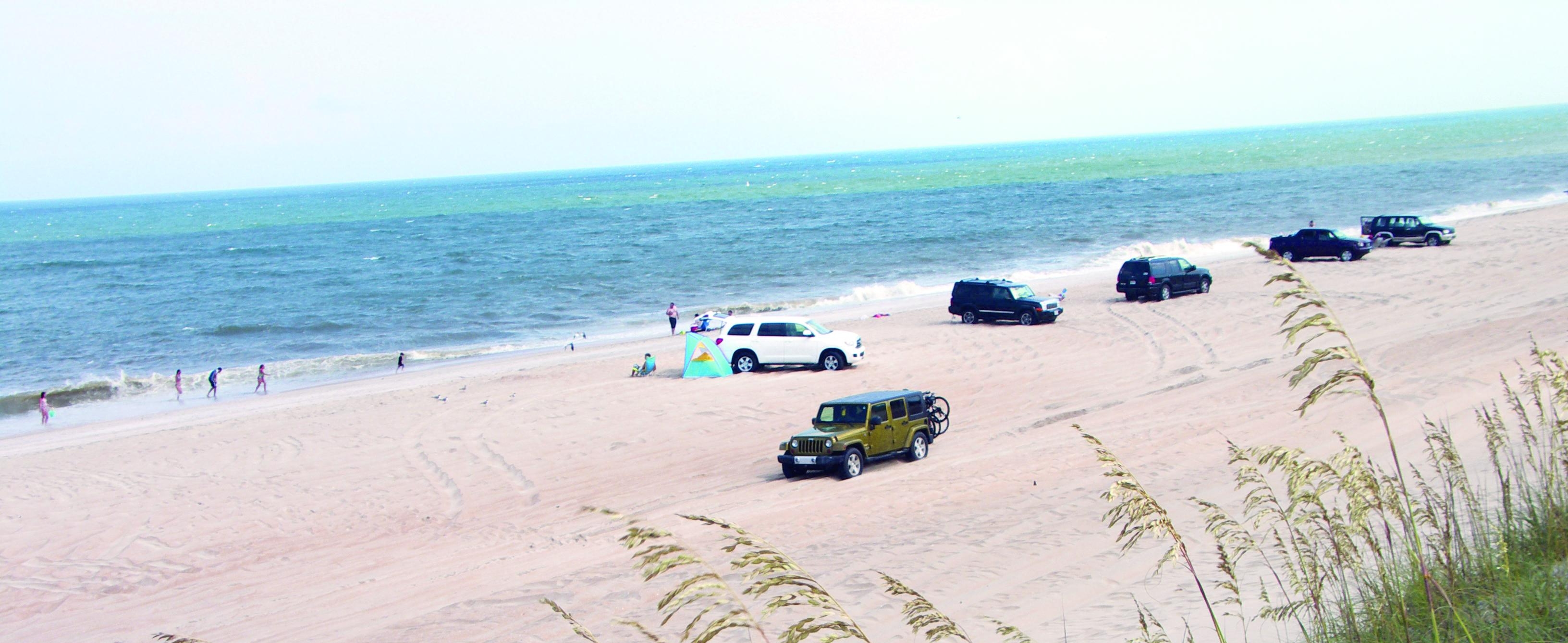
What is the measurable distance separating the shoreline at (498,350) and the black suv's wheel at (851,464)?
73.3 feet

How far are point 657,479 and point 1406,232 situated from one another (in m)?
36.6

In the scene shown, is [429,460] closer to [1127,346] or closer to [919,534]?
[919,534]

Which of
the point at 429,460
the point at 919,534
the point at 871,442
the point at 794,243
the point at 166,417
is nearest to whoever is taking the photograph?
the point at 919,534

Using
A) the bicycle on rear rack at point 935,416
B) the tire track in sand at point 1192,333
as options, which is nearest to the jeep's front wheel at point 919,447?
the bicycle on rear rack at point 935,416

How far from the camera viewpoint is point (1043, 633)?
911 cm

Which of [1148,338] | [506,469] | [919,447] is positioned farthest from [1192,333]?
[506,469]

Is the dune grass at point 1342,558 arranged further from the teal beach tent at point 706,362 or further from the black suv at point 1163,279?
the black suv at point 1163,279

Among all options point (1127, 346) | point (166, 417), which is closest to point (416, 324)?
point (166, 417)

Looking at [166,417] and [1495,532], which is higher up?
[1495,532]

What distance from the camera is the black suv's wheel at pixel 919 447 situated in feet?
55.8

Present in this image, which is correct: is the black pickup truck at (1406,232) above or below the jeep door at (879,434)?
above

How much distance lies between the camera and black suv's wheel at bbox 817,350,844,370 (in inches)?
1021

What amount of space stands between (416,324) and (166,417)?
1730cm

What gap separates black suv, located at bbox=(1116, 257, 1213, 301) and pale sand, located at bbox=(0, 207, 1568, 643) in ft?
9.77
